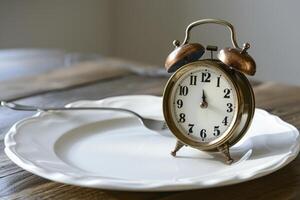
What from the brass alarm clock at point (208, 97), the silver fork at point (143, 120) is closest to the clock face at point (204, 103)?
the brass alarm clock at point (208, 97)

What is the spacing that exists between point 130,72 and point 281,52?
4.00ft

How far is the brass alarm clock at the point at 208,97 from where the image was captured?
2.49 feet

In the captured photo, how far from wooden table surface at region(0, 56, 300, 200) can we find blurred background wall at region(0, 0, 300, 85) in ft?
3.59

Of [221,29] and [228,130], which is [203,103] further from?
[221,29]

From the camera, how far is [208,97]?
2.57 ft

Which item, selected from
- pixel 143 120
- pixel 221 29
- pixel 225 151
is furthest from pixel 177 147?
pixel 221 29

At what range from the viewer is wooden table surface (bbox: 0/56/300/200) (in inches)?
27.0

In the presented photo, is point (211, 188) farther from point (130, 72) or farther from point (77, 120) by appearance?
point (130, 72)

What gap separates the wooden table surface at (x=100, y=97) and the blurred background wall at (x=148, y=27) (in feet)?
3.59

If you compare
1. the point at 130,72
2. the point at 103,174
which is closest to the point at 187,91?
the point at 103,174

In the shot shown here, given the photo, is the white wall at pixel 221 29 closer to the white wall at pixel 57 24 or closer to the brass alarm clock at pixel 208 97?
the white wall at pixel 57 24

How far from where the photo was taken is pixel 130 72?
1444 millimetres

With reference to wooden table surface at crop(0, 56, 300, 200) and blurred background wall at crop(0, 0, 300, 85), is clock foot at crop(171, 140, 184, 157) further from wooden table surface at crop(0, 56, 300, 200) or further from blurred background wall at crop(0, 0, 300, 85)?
blurred background wall at crop(0, 0, 300, 85)

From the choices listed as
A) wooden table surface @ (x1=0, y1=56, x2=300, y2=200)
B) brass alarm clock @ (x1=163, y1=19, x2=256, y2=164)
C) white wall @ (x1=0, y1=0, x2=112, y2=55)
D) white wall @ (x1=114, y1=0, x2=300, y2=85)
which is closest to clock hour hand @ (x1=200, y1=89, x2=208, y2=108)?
brass alarm clock @ (x1=163, y1=19, x2=256, y2=164)
